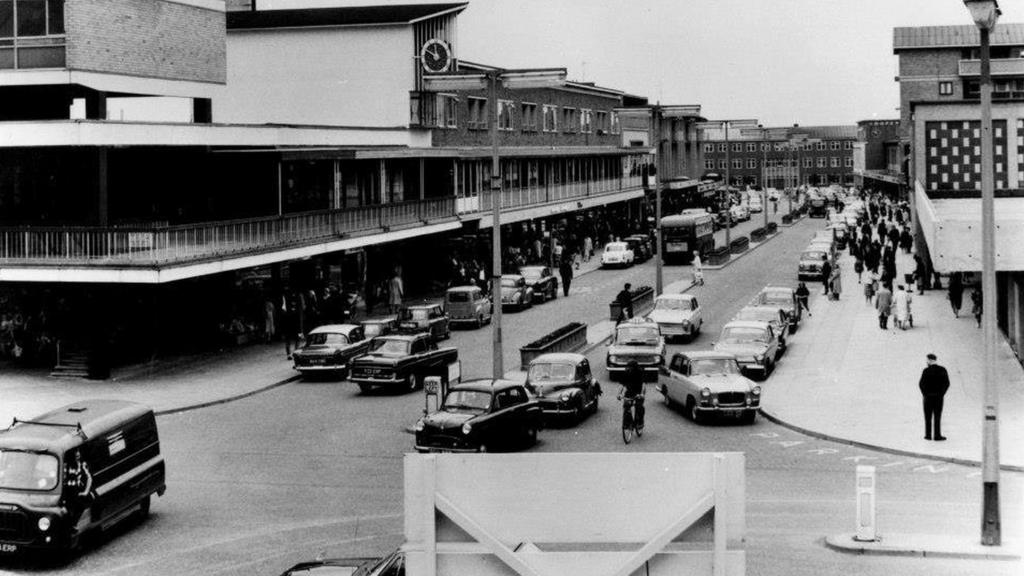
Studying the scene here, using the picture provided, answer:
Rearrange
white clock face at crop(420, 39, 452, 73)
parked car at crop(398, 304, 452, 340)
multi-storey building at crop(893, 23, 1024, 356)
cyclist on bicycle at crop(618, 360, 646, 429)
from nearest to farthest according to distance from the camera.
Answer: cyclist on bicycle at crop(618, 360, 646, 429), multi-storey building at crop(893, 23, 1024, 356), parked car at crop(398, 304, 452, 340), white clock face at crop(420, 39, 452, 73)

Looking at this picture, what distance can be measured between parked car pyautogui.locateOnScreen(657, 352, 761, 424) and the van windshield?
14.4m

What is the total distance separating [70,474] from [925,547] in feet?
37.3

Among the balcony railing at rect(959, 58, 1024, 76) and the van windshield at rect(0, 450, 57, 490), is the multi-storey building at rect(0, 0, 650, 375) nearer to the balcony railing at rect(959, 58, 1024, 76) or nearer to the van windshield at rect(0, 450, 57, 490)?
the van windshield at rect(0, 450, 57, 490)

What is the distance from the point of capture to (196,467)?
77.0 ft

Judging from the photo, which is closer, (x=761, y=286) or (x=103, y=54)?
(x=103, y=54)

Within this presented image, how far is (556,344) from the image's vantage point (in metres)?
36.8

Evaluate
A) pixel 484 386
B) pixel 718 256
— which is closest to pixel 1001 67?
pixel 718 256

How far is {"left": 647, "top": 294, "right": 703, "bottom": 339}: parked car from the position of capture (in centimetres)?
4078

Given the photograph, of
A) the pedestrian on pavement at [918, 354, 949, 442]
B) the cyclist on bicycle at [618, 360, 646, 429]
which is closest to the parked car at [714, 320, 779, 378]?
the cyclist on bicycle at [618, 360, 646, 429]

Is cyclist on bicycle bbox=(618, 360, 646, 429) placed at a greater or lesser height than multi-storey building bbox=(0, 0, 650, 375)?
lesser

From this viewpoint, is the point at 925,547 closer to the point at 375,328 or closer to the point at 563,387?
the point at 563,387

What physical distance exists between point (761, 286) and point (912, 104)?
Result: 36.5 feet

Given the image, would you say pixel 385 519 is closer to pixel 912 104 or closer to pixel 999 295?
pixel 999 295

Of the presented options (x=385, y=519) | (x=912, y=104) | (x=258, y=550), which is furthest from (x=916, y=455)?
(x=912, y=104)
